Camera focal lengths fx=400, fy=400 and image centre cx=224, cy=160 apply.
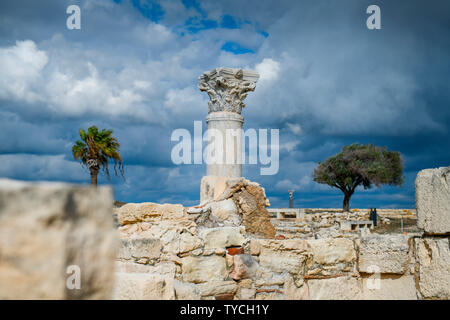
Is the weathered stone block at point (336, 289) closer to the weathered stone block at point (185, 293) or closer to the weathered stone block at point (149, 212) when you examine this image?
the weathered stone block at point (185, 293)

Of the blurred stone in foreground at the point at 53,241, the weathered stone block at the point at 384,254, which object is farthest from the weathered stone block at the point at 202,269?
the blurred stone in foreground at the point at 53,241

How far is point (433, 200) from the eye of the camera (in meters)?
3.70

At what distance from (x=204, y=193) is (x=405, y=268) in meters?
5.09

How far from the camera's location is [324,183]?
35.0 meters

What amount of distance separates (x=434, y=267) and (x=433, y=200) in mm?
653

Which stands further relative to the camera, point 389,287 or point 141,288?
point 389,287

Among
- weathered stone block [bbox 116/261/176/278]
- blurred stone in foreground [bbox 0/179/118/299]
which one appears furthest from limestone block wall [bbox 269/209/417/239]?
blurred stone in foreground [bbox 0/179/118/299]

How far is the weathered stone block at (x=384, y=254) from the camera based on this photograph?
4.10 metres

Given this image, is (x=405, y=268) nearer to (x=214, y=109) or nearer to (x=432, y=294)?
(x=432, y=294)

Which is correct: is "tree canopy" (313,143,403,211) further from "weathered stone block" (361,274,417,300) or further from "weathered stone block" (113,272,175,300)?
"weathered stone block" (113,272,175,300)

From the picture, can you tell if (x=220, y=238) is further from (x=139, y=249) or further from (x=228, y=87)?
(x=228, y=87)

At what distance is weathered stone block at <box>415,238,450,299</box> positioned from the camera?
146 inches

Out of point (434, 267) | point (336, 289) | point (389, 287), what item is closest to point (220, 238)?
point (336, 289)
